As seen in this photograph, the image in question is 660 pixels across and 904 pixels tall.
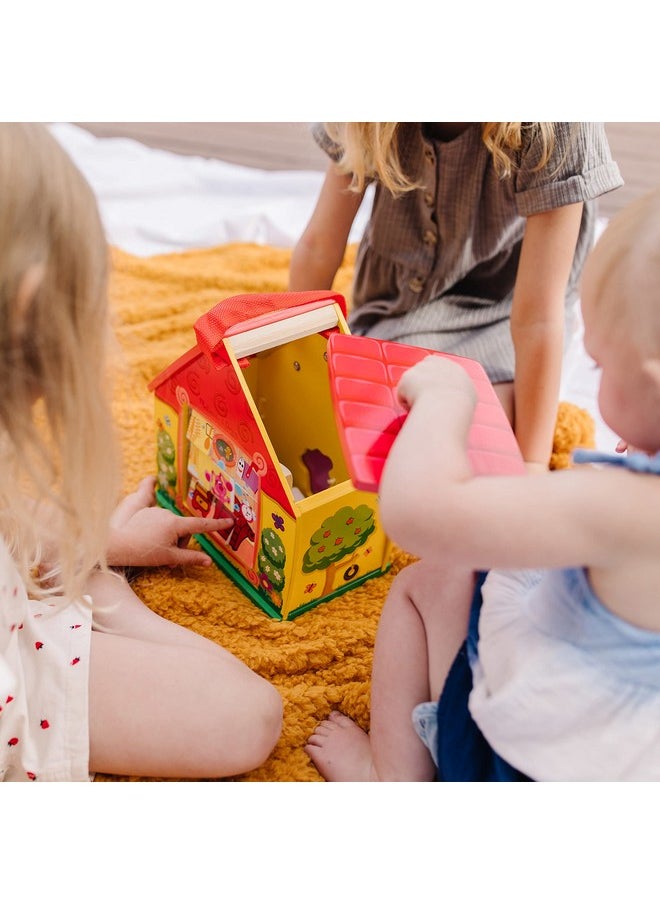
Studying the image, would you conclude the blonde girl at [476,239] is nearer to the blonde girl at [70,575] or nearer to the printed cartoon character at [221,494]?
the printed cartoon character at [221,494]

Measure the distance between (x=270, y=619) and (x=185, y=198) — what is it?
1021 mm

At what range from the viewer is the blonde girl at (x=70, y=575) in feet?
1.82

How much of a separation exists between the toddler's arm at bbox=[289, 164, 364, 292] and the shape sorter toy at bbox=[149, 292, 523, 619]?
0.84ft

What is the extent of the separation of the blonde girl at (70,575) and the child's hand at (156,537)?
8 centimetres

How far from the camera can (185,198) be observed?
1.64 meters

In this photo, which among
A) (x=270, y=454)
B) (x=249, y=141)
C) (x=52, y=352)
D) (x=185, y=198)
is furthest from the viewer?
(x=249, y=141)

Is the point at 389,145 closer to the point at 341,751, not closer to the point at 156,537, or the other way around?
the point at 156,537

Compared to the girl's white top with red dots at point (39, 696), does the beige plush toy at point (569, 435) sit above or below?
above

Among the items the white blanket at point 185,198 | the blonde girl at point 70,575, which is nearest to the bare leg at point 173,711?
the blonde girl at point 70,575

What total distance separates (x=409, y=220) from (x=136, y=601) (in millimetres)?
590

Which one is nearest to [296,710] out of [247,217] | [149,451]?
[149,451]

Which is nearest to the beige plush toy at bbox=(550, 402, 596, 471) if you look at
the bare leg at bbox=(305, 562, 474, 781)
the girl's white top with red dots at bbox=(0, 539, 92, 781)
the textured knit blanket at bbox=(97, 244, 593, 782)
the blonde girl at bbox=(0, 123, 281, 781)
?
the textured knit blanket at bbox=(97, 244, 593, 782)

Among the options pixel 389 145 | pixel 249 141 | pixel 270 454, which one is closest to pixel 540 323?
pixel 389 145

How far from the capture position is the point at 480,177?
101cm
